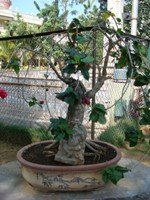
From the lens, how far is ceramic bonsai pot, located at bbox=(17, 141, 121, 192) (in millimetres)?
3785

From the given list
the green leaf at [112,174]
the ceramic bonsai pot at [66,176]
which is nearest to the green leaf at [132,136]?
the green leaf at [112,174]

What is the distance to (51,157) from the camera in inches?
168

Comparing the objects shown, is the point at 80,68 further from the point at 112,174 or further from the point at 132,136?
the point at 112,174

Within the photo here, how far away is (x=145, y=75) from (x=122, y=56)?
265 mm

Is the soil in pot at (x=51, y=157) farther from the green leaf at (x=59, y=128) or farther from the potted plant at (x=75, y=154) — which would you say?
the green leaf at (x=59, y=128)

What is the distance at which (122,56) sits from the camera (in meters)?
3.09

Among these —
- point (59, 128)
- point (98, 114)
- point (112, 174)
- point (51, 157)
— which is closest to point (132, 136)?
point (112, 174)

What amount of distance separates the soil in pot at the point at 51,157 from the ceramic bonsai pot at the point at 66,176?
0.21 m

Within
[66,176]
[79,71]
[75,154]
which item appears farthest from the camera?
[75,154]

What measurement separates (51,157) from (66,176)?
52 cm

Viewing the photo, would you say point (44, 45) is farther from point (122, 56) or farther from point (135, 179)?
point (135, 179)

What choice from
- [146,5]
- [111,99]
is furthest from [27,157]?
[146,5]

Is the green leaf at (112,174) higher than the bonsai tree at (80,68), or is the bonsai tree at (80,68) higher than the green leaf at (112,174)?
the bonsai tree at (80,68)

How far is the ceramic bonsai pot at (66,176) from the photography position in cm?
379
